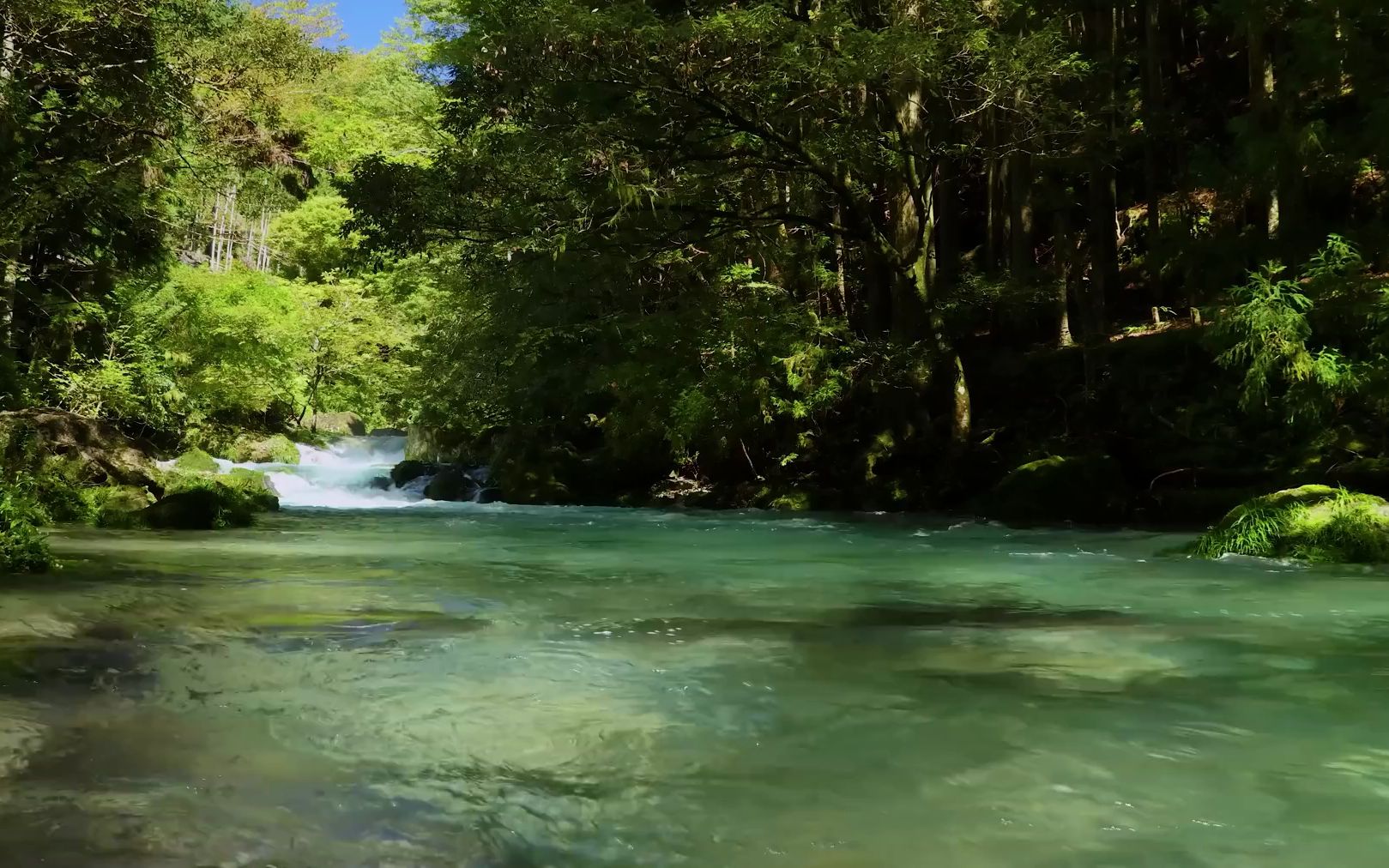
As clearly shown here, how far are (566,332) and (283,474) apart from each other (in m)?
9.15

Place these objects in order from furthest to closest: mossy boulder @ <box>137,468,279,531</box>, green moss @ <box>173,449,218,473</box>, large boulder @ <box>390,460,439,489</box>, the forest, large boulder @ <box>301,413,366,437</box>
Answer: large boulder @ <box>301,413,366,437</box> < large boulder @ <box>390,460,439,489</box> < green moss @ <box>173,449,218,473</box> < mossy boulder @ <box>137,468,279,531</box> < the forest

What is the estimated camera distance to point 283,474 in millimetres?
24797

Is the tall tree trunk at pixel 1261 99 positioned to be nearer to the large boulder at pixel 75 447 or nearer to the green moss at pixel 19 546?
the green moss at pixel 19 546

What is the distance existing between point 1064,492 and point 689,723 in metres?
10.7

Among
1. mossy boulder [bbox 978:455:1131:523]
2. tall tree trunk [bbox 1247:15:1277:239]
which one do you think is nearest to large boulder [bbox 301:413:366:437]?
mossy boulder [bbox 978:455:1131:523]

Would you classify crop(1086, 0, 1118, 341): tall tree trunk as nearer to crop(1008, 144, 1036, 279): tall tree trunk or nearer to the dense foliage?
the dense foliage

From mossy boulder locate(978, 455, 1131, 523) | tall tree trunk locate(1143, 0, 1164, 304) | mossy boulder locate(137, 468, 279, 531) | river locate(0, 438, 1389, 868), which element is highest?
tall tree trunk locate(1143, 0, 1164, 304)

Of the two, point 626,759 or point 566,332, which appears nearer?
point 626,759

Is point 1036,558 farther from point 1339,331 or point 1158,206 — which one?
point 1158,206

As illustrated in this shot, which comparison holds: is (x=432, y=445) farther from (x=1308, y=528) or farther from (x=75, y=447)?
(x=1308, y=528)

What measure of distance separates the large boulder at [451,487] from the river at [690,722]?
1361 centimetres

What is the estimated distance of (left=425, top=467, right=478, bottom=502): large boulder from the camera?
67.9ft

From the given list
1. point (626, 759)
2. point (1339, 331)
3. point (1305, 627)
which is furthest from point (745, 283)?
point (626, 759)

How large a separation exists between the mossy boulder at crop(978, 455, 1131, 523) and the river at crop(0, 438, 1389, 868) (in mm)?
5790
